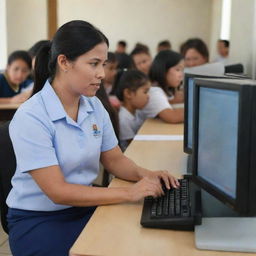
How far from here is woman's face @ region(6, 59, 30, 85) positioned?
368cm

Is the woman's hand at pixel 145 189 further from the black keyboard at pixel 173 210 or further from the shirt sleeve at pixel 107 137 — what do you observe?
the shirt sleeve at pixel 107 137

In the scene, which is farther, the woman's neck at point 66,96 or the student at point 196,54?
the student at point 196,54

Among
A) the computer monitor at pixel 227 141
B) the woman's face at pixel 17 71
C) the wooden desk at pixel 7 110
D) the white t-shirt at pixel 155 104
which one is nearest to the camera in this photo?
the computer monitor at pixel 227 141

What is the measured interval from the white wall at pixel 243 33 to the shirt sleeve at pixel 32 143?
5.86 feet

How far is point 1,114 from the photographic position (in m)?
3.47

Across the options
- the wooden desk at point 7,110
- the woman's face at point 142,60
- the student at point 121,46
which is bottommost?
the wooden desk at point 7,110

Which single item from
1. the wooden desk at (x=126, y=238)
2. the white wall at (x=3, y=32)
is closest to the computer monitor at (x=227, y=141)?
the wooden desk at (x=126, y=238)

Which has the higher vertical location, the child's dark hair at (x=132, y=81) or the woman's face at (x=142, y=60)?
the woman's face at (x=142, y=60)

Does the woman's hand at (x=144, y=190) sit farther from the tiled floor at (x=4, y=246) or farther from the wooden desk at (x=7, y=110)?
the wooden desk at (x=7, y=110)

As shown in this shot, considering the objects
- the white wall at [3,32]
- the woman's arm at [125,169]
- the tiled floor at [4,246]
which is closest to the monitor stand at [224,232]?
the woman's arm at [125,169]

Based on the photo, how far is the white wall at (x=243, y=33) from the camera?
2.69 meters

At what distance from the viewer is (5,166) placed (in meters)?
1.48

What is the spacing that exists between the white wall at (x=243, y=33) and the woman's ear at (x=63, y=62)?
163 cm

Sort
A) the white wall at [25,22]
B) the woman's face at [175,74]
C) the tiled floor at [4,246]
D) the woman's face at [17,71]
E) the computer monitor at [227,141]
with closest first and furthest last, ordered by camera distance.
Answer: the computer monitor at [227,141]
the tiled floor at [4,246]
the woman's face at [175,74]
the woman's face at [17,71]
the white wall at [25,22]
